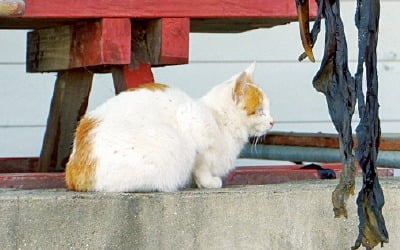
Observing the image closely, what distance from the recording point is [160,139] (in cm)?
264

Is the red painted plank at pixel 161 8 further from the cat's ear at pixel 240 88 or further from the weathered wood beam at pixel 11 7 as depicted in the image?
the weathered wood beam at pixel 11 7

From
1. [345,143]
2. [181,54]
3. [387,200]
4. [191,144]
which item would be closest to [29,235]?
[191,144]

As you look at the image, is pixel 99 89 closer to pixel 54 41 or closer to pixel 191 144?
pixel 54 41

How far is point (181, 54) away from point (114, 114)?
318 mm

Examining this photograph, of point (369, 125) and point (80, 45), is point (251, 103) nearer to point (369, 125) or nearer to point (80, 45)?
point (80, 45)

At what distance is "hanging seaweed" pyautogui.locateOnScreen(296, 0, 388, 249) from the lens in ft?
2.71

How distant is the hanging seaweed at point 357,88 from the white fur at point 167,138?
5.64 feet

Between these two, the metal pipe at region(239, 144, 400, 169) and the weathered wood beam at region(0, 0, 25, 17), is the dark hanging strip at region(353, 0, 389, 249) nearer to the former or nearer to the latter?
the weathered wood beam at region(0, 0, 25, 17)

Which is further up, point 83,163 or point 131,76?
point 131,76

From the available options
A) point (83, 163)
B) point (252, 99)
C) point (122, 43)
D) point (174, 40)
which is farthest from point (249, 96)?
point (83, 163)

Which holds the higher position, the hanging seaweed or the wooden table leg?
the hanging seaweed

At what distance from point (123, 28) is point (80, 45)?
0.25 meters

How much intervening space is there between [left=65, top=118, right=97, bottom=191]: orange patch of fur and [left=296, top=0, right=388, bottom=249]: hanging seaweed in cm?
176

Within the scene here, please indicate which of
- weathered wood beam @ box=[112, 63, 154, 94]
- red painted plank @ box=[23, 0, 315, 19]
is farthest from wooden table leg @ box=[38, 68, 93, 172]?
red painted plank @ box=[23, 0, 315, 19]
